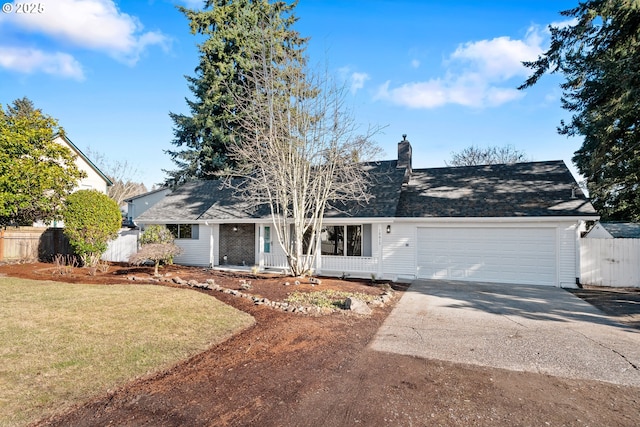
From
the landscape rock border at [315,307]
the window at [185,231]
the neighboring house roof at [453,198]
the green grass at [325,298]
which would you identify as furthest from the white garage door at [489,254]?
the window at [185,231]

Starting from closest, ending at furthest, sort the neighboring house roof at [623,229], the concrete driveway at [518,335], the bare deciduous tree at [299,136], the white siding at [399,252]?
the concrete driveway at [518,335]
the bare deciduous tree at [299,136]
the white siding at [399,252]
the neighboring house roof at [623,229]

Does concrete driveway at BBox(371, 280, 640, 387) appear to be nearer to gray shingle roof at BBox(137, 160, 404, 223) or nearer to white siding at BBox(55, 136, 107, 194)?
gray shingle roof at BBox(137, 160, 404, 223)

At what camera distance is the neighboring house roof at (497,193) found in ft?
39.1

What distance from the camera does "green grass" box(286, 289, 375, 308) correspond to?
25.8 feet

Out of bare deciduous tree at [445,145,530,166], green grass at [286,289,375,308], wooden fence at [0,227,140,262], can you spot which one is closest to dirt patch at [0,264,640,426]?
green grass at [286,289,375,308]

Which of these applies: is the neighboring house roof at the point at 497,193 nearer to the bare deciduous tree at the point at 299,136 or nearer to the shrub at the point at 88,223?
the bare deciduous tree at the point at 299,136

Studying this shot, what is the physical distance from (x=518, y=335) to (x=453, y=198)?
8469mm

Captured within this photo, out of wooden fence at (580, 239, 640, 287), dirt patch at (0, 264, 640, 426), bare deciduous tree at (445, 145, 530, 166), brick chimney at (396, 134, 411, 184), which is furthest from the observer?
bare deciduous tree at (445, 145, 530, 166)

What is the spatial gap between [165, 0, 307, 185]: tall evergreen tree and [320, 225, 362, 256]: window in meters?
12.0

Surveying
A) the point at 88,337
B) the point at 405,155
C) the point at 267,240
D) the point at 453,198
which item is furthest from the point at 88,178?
the point at 453,198

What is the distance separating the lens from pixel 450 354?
5082mm

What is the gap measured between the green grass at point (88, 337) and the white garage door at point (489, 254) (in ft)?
28.0

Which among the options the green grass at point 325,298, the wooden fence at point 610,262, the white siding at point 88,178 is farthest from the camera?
the white siding at point 88,178

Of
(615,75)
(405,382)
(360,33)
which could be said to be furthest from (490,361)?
(360,33)
